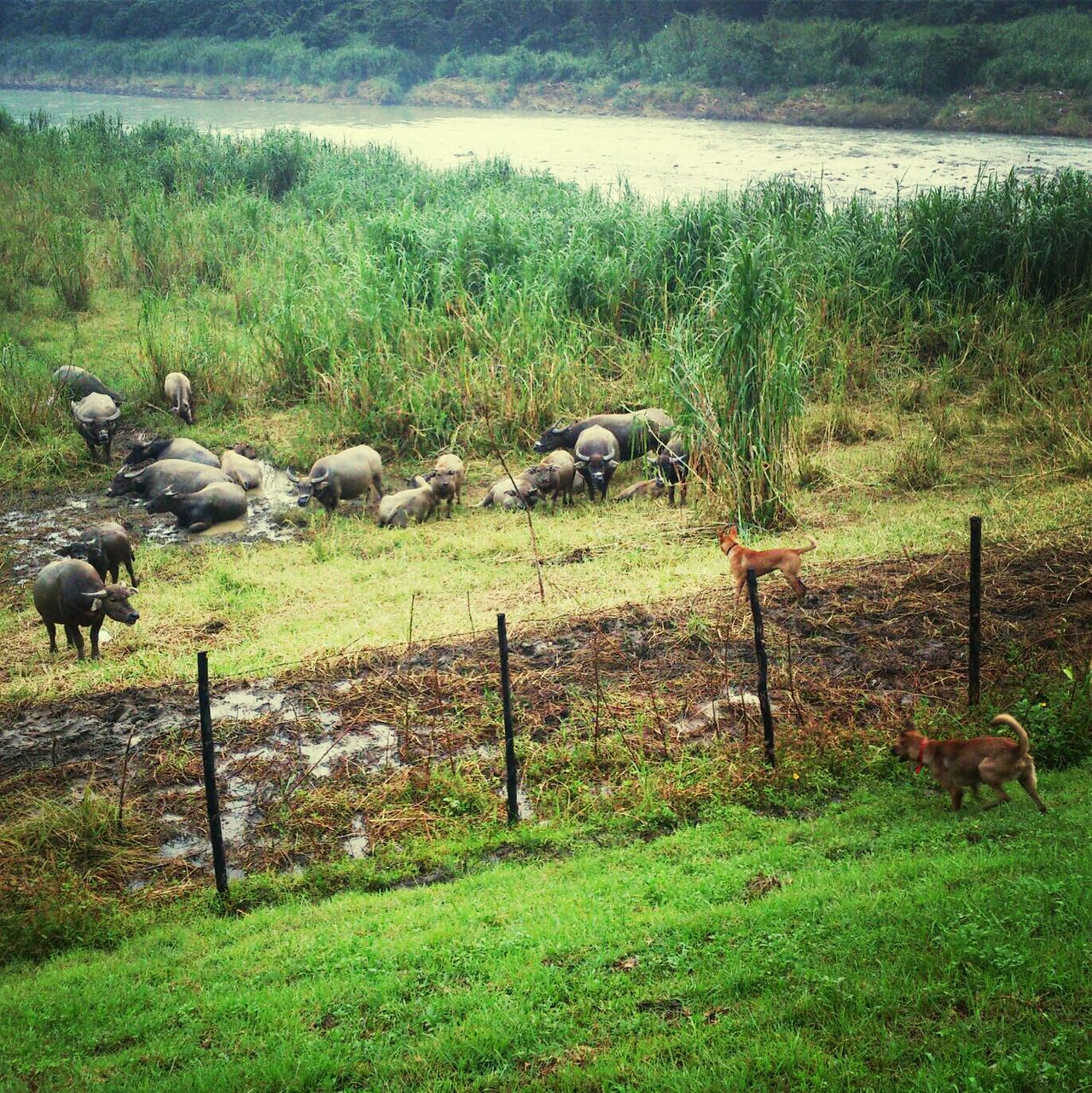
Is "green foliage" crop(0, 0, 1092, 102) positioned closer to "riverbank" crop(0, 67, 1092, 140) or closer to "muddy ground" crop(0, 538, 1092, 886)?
"riverbank" crop(0, 67, 1092, 140)

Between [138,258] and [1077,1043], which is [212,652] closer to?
[1077,1043]

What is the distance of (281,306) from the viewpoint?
16.1 meters

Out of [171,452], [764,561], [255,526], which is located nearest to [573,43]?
[171,452]

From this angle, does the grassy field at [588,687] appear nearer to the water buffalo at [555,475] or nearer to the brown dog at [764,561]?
the brown dog at [764,561]

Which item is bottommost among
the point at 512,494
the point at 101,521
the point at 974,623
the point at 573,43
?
the point at 101,521

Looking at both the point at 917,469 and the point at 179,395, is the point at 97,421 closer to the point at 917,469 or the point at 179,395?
the point at 179,395

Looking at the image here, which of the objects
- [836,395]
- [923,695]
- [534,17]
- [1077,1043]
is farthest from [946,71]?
[1077,1043]

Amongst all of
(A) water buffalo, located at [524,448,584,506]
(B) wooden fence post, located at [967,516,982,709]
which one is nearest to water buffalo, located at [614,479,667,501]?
(A) water buffalo, located at [524,448,584,506]

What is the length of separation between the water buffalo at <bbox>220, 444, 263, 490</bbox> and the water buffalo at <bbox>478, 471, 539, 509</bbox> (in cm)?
268

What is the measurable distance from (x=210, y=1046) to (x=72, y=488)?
9.72 meters

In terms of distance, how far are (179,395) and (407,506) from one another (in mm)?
4619

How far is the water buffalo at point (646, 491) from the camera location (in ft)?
40.3

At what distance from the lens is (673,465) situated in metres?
12.0

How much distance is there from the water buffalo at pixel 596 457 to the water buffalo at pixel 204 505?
3.59m
